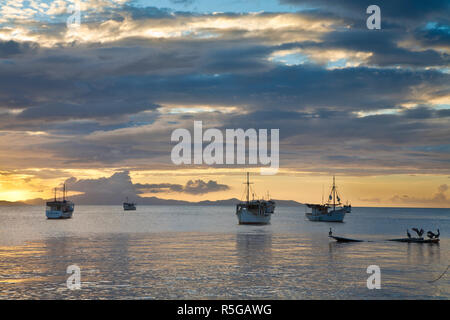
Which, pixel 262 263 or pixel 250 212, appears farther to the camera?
pixel 250 212

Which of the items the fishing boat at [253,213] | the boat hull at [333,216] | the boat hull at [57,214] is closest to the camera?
the fishing boat at [253,213]

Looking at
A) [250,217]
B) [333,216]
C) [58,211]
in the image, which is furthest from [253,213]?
[58,211]

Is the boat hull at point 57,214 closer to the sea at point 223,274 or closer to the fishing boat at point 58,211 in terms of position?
the fishing boat at point 58,211

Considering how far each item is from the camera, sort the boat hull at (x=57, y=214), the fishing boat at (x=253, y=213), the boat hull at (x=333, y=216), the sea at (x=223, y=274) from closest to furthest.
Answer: the sea at (x=223, y=274) → the fishing boat at (x=253, y=213) → the boat hull at (x=333, y=216) → the boat hull at (x=57, y=214)

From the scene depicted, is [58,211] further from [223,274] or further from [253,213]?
[223,274]

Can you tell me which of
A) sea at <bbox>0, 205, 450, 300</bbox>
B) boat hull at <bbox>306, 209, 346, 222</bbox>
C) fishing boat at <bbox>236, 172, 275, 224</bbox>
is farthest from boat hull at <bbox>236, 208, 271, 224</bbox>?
sea at <bbox>0, 205, 450, 300</bbox>

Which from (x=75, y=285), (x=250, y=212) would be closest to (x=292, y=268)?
(x=75, y=285)

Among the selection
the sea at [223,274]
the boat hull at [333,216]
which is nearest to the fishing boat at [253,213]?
the boat hull at [333,216]

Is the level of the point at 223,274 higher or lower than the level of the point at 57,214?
higher
